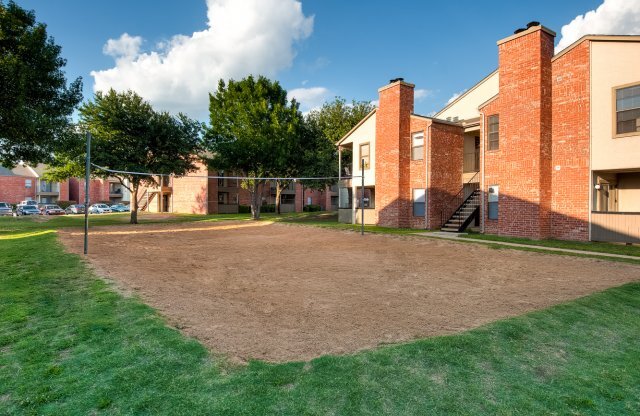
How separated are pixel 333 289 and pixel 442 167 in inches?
692

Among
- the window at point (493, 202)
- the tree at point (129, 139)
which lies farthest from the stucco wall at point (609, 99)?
the tree at point (129, 139)

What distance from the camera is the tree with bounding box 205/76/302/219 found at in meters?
31.1

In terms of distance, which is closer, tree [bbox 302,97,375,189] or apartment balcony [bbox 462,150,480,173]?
apartment balcony [bbox 462,150,480,173]

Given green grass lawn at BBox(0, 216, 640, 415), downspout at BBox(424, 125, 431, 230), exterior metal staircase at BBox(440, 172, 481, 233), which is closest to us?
green grass lawn at BBox(0, 216, 640, 415)

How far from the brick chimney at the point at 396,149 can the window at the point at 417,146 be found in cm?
32

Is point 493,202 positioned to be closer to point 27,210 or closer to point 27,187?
point 27,210

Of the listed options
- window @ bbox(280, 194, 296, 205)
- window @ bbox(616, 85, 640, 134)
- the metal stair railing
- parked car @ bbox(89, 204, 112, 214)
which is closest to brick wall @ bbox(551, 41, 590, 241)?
window @ bbox(616, 85, 640, 134)

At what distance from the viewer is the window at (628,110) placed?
14617 mm

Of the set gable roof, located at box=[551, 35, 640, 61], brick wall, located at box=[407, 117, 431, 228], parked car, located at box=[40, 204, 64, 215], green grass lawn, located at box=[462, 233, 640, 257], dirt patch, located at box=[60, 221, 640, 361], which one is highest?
gable roof, located at box=[551, 35, 640, 61]

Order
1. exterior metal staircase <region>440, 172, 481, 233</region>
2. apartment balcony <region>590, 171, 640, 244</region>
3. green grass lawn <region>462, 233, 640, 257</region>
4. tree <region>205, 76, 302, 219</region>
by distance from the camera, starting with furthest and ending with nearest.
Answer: tree <region>205, 76, 302, 219</region> → exterior metal staircase <region>440, 172, 481, 233</region> → apartment balcony <region>590, 171, 640, 244</region> → green grass lawn <region>462, 233, 640, 257</region>

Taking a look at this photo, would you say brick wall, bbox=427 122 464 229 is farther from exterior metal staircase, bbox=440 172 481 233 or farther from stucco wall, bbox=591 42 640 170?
stucco wall, bbox=591 42 640 170

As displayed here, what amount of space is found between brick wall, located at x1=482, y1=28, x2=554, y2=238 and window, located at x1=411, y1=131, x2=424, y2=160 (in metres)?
5.44

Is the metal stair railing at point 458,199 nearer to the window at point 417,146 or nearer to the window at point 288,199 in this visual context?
the window at point 417,146

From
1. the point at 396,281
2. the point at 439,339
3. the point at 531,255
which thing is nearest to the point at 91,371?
the point at 439,339
